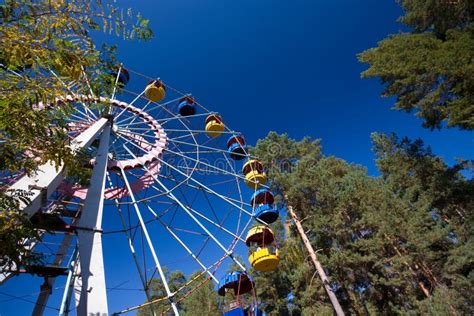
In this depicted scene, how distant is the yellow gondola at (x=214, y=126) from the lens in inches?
545

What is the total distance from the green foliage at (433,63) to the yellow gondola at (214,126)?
6.86m

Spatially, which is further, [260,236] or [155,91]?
[155,91]

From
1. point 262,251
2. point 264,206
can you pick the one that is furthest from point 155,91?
point 262,251

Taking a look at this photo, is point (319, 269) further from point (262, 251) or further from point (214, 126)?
point (214, 126)

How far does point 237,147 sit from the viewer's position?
14.0 metres

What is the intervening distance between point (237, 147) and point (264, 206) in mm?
3756

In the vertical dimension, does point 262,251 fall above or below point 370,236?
below

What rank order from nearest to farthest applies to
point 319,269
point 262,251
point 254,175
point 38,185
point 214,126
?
point 38,185 < point 262,251 < point 254,175 < point 214,126 < point 319,269

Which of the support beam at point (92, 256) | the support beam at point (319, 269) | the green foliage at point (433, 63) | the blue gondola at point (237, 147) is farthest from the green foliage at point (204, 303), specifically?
the support beam at point (92, 256)

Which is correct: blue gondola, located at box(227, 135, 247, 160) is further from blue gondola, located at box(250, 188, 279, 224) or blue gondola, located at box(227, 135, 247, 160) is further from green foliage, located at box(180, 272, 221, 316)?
green foliage, located at box(180, 272, 221, 316)

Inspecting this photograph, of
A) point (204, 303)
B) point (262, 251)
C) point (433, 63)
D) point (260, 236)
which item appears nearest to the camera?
point (262, 251)

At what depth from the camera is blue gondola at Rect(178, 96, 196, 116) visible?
14336 mm

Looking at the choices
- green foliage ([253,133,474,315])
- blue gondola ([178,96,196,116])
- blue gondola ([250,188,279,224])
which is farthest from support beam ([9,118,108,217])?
green foliage ([253,133,474,315])

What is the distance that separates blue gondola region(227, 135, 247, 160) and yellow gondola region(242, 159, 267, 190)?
59 cm
